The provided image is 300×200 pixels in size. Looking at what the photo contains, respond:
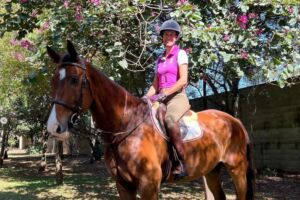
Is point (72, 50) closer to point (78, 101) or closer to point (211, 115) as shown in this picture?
point (78, 101)

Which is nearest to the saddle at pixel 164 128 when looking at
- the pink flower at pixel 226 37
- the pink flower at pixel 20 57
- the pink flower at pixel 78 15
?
the pink flower at pixel 226 37

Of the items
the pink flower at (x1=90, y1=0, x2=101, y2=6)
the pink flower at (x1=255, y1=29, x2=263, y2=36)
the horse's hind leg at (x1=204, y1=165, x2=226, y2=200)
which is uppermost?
the pink flower at (x1=90, y1=0, x2=101, y2=6)

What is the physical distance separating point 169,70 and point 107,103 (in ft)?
2.73

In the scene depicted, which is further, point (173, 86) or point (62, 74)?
point (173, 86)

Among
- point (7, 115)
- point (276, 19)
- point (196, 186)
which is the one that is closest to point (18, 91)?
point (7, 115)

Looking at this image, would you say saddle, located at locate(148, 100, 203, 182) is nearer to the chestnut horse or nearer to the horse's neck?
the chestnut horse

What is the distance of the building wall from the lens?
12.9 metres

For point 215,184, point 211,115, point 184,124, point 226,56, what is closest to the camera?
point 184,124

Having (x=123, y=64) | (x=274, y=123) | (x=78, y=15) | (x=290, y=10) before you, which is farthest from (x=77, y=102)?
(x=274, y=123)

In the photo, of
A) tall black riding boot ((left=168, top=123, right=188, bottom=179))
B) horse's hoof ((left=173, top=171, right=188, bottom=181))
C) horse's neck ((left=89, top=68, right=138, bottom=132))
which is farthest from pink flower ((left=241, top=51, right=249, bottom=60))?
horse's neck ((left=89, top=68, right=138, bottom=132))

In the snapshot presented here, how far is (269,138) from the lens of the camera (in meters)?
13.9

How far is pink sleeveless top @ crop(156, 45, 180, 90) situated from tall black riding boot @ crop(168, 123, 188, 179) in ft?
1.64

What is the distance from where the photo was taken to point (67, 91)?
4012 mm

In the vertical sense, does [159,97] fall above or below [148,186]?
above
